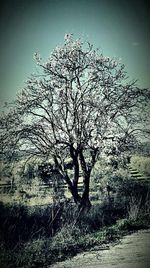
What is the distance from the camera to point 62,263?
4.25 metres

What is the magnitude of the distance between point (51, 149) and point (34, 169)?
2.65 feet

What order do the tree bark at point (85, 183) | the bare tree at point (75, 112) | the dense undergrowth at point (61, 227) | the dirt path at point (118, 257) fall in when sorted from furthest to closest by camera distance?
the tree bark at point (85, 183) < the bare tree at point (75, 112) < the dense undergrowth at point (61, 227) < the dirt path at point (118, 257)

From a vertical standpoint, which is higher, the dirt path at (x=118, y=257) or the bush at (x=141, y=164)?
the bush at (x=141, y=164)

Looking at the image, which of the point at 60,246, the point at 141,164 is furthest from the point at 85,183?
the point at 60,246

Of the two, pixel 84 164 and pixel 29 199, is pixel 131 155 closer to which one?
pixel 84 164

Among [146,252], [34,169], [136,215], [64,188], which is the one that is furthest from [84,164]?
[146,252]

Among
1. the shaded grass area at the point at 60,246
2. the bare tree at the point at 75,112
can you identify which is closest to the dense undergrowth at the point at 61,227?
the shaded grass area at the point at 60,246

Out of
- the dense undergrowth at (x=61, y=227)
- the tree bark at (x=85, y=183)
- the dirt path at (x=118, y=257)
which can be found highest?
the tree bark at (x=85, y=183)

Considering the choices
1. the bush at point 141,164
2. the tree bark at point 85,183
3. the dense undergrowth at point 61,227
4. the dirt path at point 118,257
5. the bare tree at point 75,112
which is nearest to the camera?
the dirt path at point 118,257

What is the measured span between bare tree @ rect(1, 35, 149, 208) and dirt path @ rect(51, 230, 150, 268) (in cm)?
192

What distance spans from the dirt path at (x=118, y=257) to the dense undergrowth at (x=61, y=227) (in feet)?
0.71

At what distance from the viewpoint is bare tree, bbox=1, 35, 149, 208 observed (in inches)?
254

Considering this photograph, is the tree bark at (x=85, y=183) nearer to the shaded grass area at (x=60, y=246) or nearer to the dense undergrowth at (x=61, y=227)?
the dense undergrowth at (x=61, y=227)

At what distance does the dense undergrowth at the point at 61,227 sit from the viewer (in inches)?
176
